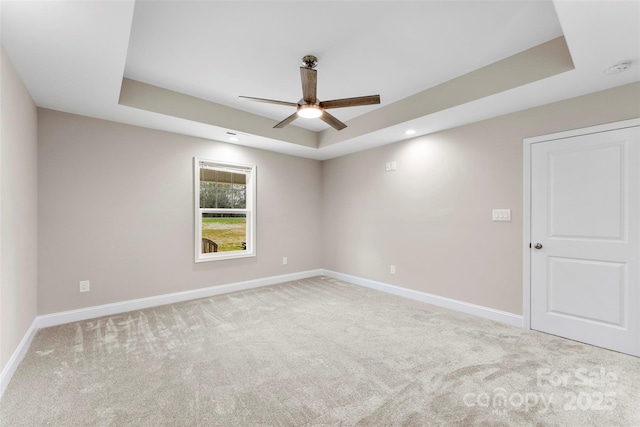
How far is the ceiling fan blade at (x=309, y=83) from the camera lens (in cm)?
236

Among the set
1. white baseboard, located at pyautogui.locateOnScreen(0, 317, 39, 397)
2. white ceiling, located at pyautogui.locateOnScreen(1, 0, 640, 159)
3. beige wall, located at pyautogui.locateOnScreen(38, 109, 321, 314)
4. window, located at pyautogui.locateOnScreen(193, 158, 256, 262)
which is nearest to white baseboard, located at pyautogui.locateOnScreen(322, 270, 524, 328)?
beige wall, located at pyautogui.locateOnScreen(38, 109, 321, 314)

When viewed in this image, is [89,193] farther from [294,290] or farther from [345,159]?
[345,159]

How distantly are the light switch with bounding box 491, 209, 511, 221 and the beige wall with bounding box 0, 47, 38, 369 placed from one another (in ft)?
14.6

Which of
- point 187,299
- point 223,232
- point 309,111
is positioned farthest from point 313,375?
point 223,232

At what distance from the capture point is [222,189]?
4.54 m

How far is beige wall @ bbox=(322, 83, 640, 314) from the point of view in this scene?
3033mm

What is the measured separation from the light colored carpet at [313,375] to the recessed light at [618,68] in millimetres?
2342

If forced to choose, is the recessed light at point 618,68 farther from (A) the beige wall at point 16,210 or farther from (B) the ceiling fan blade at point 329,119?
(A) the beige wall at point 16,210

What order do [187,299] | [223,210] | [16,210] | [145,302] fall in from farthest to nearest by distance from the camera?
[223,210]
[187,299]
[145,302]
[16,210]

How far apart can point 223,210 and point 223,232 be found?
38 cm

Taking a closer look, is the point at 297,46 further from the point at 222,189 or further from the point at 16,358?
the point at 16,358

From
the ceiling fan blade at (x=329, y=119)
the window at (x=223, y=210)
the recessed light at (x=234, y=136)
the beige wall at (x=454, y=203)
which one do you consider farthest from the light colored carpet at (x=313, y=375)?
the recessed light at (x=234, y=136)

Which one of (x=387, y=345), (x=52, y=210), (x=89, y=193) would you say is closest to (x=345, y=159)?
(x=387, y=345)

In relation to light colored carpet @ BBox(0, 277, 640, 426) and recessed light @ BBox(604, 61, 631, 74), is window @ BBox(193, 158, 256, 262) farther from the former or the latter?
recessed light @ BBox(604, 61, 631, 74)
